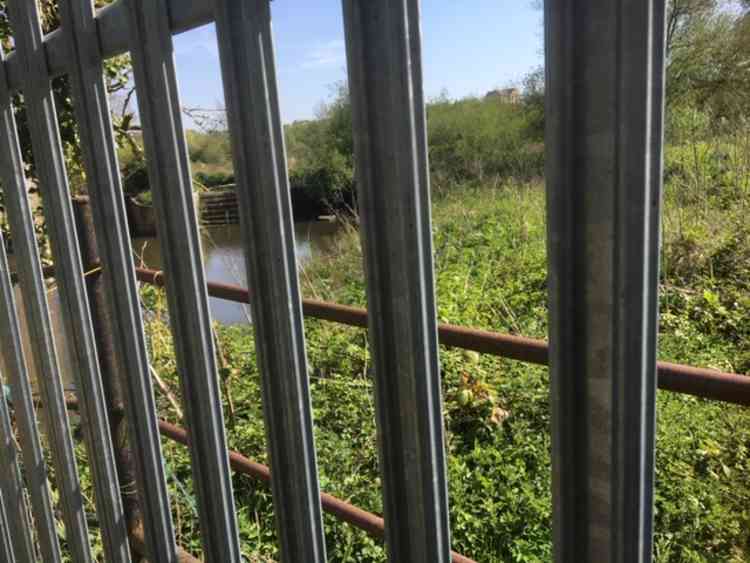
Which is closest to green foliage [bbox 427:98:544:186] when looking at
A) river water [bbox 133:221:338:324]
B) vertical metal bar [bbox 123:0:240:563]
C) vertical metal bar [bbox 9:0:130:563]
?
river water [bbox 133:221:338:324]

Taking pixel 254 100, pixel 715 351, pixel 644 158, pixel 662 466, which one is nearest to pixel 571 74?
pixel 644 158

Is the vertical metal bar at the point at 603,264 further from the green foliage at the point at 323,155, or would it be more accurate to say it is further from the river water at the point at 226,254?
the green foliage at the point at 323,155

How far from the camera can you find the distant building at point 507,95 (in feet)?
35.1

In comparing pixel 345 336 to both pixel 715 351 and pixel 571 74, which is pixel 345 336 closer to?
pixel 715 351

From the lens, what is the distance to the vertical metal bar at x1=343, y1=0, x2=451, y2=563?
2.31 feet

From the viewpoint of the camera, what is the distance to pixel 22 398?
160 centimetres

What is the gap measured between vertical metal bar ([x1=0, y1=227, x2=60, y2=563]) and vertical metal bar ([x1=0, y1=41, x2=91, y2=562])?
0.33 feet

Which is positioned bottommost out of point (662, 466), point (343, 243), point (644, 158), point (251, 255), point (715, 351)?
point (662, 466)

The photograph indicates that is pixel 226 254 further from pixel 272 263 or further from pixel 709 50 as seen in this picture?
pixel 709 50

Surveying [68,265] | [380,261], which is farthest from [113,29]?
[380,261]

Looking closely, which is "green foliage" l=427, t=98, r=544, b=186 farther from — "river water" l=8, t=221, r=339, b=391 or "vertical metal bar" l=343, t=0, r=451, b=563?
"vertical metal bar" l=343, t=0, r=451, b=563

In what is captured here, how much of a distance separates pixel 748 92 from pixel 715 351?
6249 mm

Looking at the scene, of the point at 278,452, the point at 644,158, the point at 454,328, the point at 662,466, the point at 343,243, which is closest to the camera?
the point at 644,158

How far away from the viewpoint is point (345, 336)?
5.40 m
